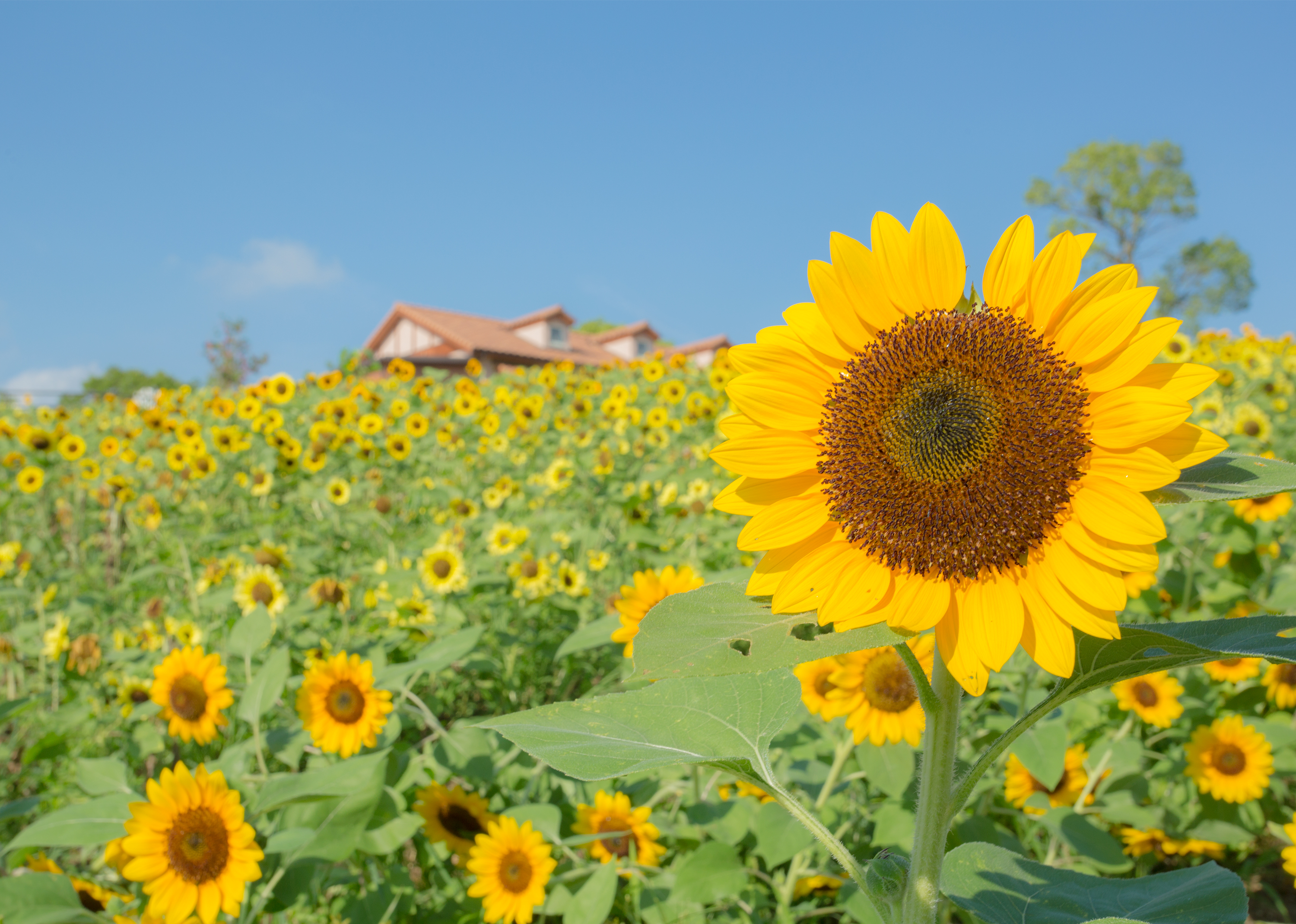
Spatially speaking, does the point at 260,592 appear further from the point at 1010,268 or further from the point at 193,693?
the point at 1010,268

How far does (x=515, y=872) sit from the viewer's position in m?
1.88

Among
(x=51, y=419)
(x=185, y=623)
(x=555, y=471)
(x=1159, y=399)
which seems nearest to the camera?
(x=1159, y=399)

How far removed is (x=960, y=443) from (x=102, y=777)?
2.04 m

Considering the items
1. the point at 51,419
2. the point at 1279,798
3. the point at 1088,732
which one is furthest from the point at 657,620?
the point at 51,419

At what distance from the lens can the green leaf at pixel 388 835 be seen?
1778mm

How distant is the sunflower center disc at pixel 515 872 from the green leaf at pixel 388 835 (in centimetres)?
23

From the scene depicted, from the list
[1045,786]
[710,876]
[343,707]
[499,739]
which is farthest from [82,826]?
[1045,786]

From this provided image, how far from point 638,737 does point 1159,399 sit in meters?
0.56

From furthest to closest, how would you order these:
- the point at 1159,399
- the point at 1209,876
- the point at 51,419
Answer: the point at 51,419, the point at 1209,876, the point at 1159,399

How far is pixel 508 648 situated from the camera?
3160 mm

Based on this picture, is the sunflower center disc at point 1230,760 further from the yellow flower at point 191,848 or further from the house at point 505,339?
the house at point 505,339

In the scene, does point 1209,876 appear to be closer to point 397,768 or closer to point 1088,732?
point 397,768

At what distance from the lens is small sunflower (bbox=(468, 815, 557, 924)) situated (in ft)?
6.05

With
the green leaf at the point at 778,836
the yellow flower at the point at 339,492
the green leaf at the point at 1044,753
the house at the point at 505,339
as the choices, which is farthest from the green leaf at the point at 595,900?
the house at the point at 505,339
